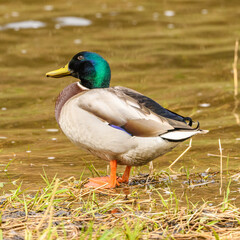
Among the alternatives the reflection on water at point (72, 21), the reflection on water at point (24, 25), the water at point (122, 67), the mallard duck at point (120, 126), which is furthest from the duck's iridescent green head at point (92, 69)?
the reflection on water at point (72, 21)

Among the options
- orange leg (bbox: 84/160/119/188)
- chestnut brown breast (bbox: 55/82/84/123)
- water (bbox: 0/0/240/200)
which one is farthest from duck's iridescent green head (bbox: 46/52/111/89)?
water (bbox: 0/0/240/200)

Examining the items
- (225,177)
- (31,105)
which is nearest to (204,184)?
(225,177)

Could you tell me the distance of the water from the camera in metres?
6.14

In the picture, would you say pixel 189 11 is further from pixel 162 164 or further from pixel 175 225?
pixel 175 225

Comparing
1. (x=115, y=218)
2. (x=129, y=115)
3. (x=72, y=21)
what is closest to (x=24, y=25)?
(x=72, y=21)

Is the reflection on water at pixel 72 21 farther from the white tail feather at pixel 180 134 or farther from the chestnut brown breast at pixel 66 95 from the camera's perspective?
the white tail feather at pixel 180 134

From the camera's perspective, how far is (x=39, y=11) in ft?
47.1

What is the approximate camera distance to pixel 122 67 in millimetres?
10562

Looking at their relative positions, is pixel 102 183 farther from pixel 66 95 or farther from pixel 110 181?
pixel 66 95

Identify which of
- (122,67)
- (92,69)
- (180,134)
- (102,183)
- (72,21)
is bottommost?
(122,67)

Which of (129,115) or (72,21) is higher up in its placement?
(129,115)

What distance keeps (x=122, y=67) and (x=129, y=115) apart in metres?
5.85

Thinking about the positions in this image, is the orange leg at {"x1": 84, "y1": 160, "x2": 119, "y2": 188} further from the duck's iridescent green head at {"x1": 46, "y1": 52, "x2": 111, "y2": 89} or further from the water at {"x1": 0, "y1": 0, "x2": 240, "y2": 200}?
the duck's iridescent green head at {"x1": 46, "y1": 52, "x2": 111, "y2": 89}

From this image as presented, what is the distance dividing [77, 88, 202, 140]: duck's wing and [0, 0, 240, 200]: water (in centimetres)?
71
